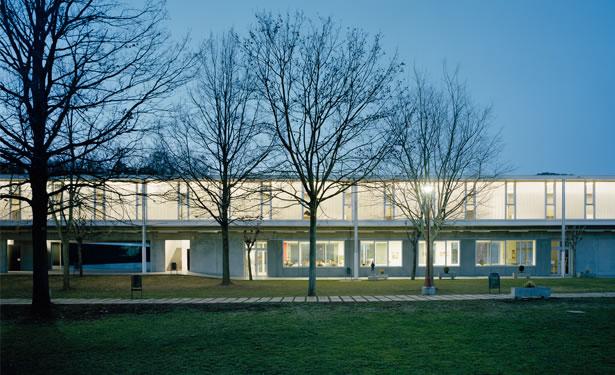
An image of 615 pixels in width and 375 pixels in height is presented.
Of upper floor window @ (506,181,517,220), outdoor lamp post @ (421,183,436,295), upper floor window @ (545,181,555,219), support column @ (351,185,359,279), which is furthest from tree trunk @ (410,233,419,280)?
upper floor window @ (545,181,555,219)

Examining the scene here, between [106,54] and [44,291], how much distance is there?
7806mm

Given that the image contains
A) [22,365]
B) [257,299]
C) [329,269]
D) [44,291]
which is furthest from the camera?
[329,269]

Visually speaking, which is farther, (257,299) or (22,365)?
(257,299)

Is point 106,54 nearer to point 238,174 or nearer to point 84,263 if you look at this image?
point 238,174

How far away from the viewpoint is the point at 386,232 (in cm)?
4016

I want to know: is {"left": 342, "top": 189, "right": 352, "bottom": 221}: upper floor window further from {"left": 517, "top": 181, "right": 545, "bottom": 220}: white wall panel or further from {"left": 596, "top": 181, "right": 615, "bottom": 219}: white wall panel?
{"left": 596, "top": 181, "right": 615, "bottom": 219}: white wall panel

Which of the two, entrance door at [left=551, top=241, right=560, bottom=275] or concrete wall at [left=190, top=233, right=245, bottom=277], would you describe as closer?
concrete wall at [left=190, top=233, right=245, bottom=277]

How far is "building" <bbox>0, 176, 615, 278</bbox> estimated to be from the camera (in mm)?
39031

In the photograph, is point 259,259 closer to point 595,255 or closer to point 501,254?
point 501,254

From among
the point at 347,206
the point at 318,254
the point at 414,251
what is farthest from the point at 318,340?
the point at 318,254

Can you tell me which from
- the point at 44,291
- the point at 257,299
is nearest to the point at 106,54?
the point at 44,291

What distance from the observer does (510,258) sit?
41.0m

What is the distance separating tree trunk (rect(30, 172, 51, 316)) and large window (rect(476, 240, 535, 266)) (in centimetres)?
3207

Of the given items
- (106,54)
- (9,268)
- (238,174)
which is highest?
Answer: (106,54)
